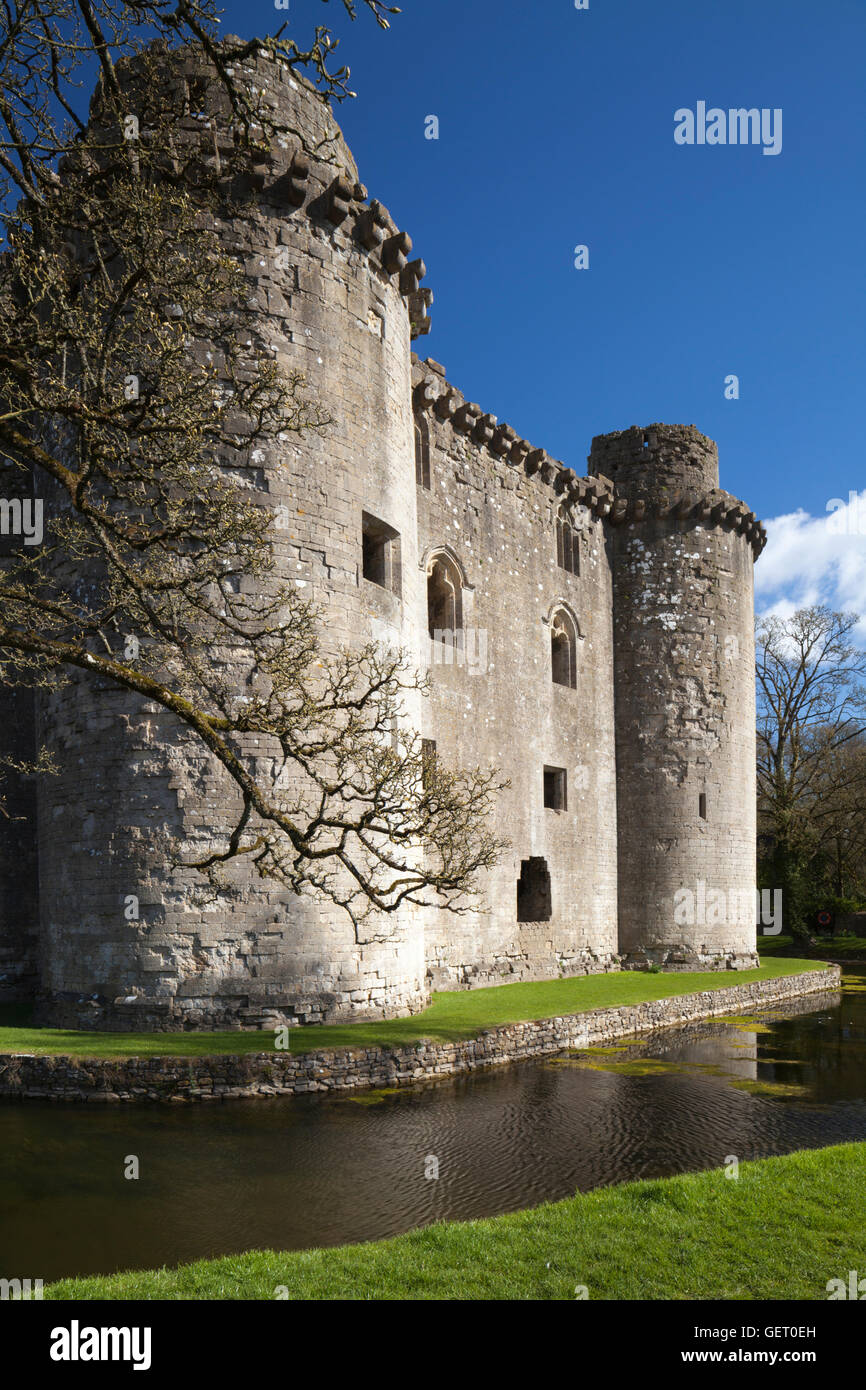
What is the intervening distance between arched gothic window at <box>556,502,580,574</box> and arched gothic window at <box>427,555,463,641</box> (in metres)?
4.22

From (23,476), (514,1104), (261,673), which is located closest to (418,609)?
(261,673)

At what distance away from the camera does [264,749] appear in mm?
11758

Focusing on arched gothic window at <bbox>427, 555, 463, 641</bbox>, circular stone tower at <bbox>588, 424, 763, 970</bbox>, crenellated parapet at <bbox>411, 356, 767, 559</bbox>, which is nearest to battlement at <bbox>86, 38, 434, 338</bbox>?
arched gothic window at <bbox>427, 555, 463, 641</bbox>

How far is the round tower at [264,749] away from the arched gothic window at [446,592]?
3.75m

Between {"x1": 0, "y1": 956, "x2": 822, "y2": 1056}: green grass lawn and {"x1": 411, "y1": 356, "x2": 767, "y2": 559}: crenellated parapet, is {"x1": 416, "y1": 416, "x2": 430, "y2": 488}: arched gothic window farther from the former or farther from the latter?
{"x1": 0, "y1": 956, "x2": 822, "y2": 1056}: green grass lawn

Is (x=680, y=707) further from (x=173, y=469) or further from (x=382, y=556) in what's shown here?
(x=173, y=469)

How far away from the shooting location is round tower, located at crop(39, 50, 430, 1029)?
11500 millimetres

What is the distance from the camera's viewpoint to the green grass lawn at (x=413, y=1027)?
10.4 metres

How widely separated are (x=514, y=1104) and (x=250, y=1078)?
8.51ft

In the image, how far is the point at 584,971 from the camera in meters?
21.1

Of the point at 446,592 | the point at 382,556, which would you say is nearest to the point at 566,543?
the point at 446,592

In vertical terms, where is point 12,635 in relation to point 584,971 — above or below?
above

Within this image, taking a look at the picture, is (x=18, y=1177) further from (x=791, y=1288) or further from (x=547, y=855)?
(x=547, y=855)
